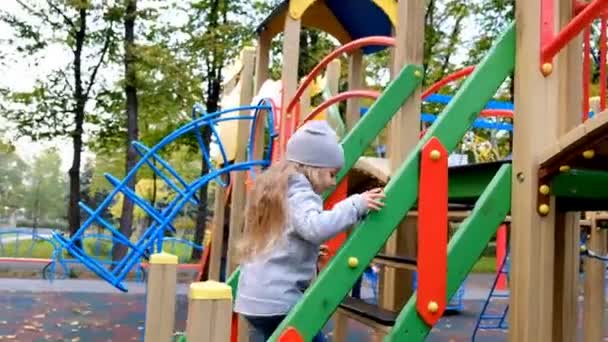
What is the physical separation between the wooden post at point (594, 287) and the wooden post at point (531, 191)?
154 inches

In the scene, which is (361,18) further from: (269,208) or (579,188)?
(579,188)

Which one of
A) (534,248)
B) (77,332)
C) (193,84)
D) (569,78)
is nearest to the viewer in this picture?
(534,248)

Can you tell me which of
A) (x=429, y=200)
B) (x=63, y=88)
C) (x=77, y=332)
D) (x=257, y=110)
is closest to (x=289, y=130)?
→ (x=257, y=110)

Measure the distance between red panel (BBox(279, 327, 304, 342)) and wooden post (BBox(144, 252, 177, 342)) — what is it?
3.60ft

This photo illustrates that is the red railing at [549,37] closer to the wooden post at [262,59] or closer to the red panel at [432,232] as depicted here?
the red panel at [432,232]

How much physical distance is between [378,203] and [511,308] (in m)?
0.61

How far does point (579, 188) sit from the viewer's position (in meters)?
2.47

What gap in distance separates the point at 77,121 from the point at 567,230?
14.9 metres

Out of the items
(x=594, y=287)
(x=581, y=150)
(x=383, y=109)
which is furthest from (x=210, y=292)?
(x=594, y=287)

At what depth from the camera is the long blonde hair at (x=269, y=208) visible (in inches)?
104

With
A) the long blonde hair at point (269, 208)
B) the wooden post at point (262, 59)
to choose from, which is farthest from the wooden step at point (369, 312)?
the wooden post at point (262, 59)

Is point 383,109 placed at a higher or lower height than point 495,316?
higher

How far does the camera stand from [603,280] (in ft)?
20.4

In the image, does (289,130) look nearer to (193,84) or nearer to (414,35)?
(414,35)
